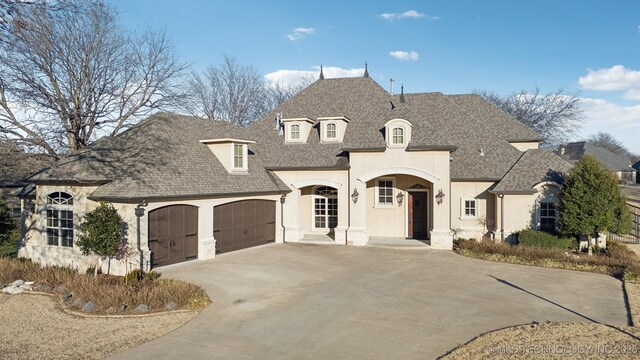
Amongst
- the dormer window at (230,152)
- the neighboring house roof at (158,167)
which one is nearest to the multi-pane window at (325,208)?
the neighboring house roof at (158,167)

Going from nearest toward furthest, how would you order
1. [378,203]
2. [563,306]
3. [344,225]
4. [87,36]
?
[563,306]
[344,225]
[378,203]
[87,36]

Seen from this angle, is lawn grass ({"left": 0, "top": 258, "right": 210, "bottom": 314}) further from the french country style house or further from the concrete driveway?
the french country style house

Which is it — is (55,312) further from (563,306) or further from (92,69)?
(92,69)

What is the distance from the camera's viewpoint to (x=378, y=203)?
22.6m

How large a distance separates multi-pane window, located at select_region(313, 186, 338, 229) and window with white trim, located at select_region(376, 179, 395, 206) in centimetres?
237

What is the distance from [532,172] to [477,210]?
3201 millimetres

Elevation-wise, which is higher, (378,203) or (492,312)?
(378,203)

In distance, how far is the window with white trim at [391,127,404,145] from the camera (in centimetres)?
2034

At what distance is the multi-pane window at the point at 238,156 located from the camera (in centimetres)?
2008

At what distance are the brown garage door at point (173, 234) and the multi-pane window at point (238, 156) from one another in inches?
155

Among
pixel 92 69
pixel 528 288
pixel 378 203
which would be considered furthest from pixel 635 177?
pixel 92 69

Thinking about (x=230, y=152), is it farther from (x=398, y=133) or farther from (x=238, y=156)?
(x=398, y=133)

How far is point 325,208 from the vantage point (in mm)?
23484

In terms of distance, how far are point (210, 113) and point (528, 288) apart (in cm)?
4149
